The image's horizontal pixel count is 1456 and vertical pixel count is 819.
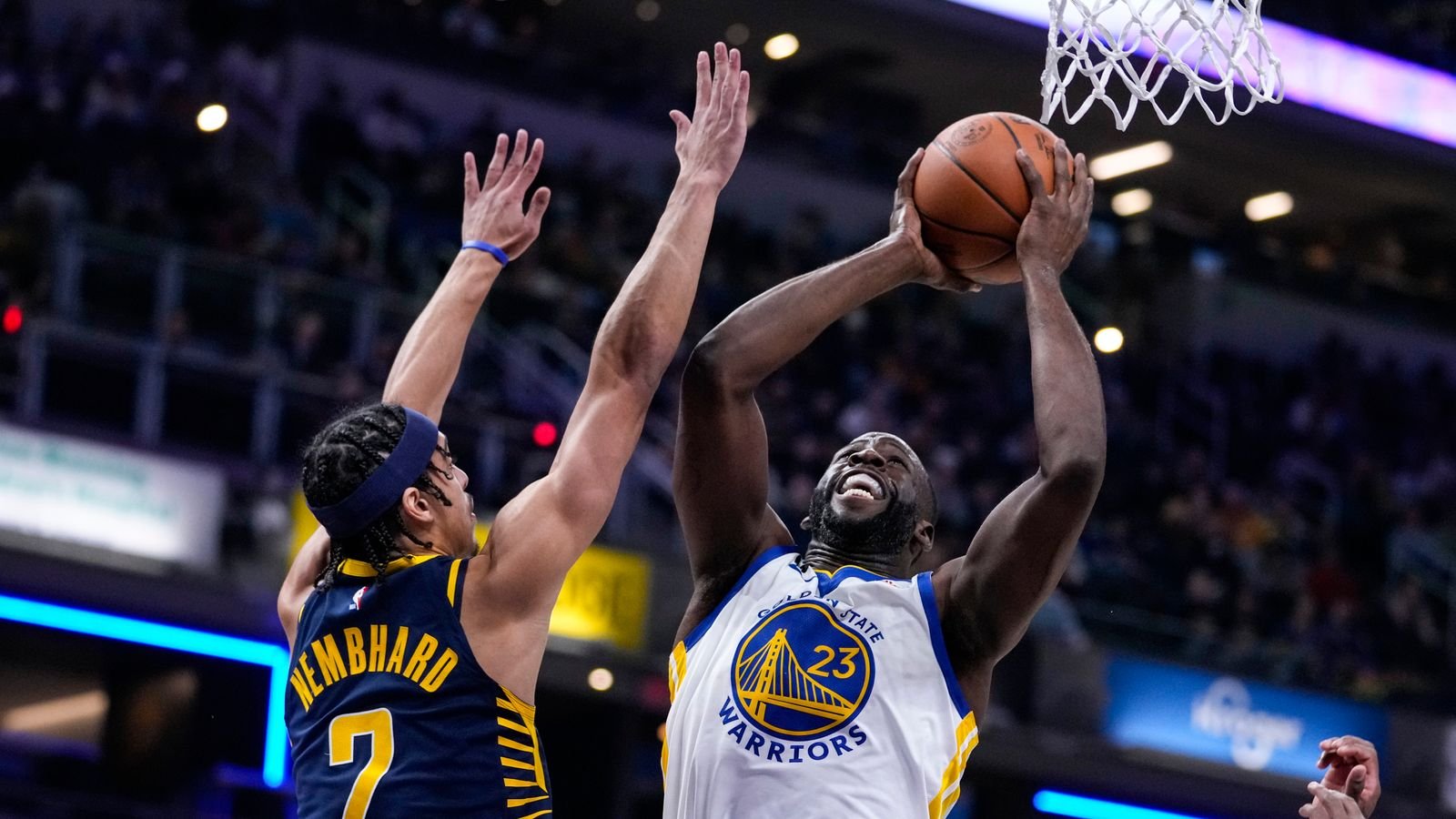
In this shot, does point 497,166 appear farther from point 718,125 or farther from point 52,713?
point 52,713

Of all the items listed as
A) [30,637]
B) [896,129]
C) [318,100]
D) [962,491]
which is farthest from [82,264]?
[896,129]

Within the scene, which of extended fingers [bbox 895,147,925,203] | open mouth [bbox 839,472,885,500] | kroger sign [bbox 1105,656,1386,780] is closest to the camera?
open mouth [bbox 839,472,885,500]

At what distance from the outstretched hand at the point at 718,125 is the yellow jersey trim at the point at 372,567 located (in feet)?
3.15

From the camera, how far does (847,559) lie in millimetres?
3875

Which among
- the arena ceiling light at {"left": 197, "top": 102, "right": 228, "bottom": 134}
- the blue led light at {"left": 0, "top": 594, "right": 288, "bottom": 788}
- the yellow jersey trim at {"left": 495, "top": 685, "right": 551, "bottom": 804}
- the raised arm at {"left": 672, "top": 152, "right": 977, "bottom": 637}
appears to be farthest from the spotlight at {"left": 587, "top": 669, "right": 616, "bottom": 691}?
the yellow jersey trim at {"left": 495, "top": 685, "right": 551, "bottom": 804}

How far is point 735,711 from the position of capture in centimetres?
359

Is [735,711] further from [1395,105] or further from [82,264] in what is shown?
[1395,105]

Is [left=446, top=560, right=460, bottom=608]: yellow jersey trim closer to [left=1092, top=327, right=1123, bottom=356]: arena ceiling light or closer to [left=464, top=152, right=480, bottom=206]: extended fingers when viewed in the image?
[left=464, top=152, right=480, bottom=206]: extended fingers

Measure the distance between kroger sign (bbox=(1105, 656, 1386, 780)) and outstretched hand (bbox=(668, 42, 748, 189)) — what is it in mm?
9680

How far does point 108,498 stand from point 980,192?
285 inches

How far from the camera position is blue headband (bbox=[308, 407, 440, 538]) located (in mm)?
3289

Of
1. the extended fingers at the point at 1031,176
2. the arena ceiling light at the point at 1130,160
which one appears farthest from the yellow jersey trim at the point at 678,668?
the arena ceiling light at the point at 1130,160

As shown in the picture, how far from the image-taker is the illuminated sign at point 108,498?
384 inches

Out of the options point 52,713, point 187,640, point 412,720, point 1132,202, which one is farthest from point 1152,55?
point 1132,202
